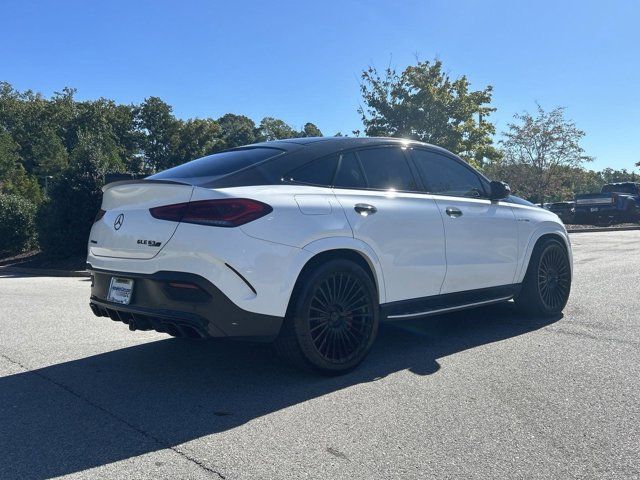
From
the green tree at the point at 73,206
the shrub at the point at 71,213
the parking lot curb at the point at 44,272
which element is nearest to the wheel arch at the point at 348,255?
the parking lot curb at the point at 44,272

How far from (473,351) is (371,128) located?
20367 mm

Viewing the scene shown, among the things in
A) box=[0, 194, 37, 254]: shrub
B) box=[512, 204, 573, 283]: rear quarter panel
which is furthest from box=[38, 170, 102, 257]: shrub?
box=[512, 204, 573, 283]: rear quarter panel

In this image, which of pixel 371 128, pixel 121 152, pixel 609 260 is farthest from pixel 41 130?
pixel 609 260

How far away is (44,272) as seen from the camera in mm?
12695

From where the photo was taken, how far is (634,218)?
26.8m

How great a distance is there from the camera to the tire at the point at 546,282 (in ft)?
19.9

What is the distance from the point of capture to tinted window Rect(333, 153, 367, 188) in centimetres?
448

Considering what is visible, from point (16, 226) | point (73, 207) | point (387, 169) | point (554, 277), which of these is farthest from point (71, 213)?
point (554, 277)

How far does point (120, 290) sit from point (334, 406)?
168 cm

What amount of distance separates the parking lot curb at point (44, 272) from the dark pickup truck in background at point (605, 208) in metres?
21.8

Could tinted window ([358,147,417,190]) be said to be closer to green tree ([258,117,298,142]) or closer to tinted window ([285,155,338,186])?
tinted window ([285,155,338,186])

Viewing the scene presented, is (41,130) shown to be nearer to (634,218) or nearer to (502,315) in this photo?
(634,218)

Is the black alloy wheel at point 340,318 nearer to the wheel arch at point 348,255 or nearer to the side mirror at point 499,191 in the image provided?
the wheel arch at point 348,255

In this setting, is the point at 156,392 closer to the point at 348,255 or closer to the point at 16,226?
the point at 348,255
